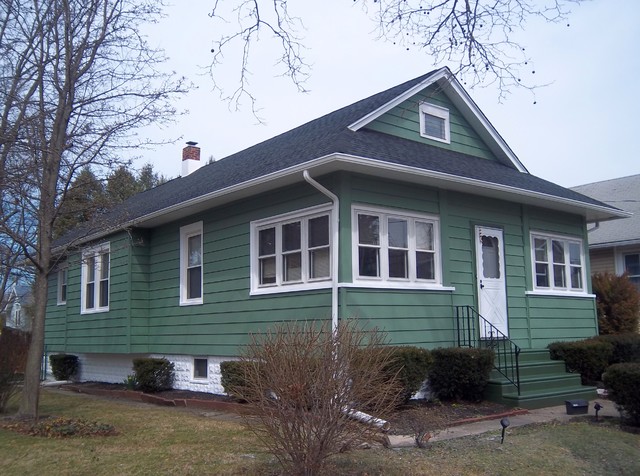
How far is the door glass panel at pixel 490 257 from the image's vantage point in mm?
12523

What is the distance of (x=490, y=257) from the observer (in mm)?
12680

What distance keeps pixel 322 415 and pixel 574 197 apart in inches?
410

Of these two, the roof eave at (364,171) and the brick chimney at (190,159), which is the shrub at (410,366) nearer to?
the roof eave at (364,171)

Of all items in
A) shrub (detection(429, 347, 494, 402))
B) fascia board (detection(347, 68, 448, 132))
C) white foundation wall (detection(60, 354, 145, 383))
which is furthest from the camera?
white foundation wall (detection(60, 354, 145, 383))

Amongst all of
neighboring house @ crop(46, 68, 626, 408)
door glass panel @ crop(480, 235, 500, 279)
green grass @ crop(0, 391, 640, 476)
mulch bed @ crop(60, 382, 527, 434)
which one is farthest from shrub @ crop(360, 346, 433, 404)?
door glass panel @ crop(480, 235, 500, 279)

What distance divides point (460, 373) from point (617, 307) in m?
7.85

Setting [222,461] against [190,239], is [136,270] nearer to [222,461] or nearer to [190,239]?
[190,239]

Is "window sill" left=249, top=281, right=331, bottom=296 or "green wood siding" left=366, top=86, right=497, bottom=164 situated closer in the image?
"window sill" left=249, top=281, right=331, bottom=296

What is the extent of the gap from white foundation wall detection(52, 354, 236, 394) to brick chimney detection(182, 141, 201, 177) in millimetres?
6001

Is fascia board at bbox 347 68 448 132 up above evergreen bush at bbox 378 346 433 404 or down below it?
above

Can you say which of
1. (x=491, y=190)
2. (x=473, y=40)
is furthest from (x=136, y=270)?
(x=473, y=40)

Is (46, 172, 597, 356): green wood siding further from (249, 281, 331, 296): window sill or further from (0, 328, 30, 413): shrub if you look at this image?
(0, 328, 30, 413): shrub

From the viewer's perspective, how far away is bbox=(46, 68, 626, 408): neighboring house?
10484 millimetres

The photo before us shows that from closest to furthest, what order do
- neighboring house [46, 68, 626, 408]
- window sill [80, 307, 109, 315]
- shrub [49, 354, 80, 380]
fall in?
neighboring house [46, 68, 626, 408]
window sill [80, 307, 109, 315]
shrub [49, 354, 80, 380]
